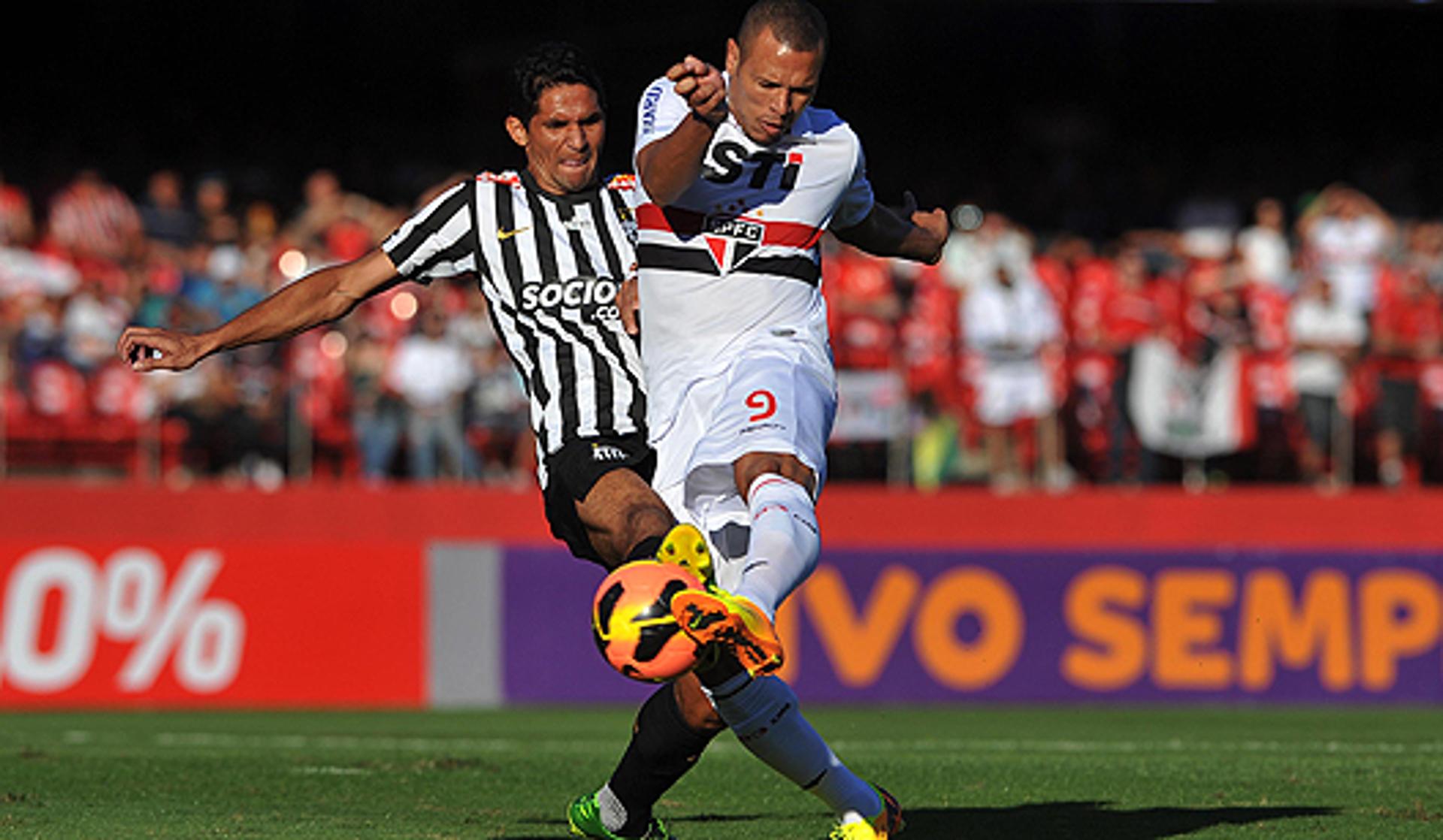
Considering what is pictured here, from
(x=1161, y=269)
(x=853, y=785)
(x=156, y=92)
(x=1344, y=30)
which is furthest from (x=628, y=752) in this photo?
(x=1344, y=30)

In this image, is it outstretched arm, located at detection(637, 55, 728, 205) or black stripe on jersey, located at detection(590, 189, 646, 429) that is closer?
outstretched arm, located at detection(637, 55, 728, 205)

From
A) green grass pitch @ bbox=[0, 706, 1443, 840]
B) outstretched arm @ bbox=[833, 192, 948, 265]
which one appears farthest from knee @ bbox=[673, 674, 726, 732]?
outstretched arm @ bbox=[833, 192, 948, 265]

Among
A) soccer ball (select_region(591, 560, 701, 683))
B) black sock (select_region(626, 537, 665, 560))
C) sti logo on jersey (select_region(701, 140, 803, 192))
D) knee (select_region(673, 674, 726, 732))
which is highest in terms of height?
sti logo on jersey (select_region(701, 140, 803, 192))

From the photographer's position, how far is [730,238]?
247 inches

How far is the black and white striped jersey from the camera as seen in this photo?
6.93 metres

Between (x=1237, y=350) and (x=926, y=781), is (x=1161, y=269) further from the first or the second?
(x=926, y=781)

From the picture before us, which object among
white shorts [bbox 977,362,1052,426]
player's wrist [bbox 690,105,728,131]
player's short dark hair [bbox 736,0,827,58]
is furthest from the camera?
white shorts [bbox 977,362,1052,426]

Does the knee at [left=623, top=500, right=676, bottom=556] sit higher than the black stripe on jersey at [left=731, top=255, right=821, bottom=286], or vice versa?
the black stripe on jersey at [left=731, top=255, right=821, bottom=286]

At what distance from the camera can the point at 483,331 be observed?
15.6 m

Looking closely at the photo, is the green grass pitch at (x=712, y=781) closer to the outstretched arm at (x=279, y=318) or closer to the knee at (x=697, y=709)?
the knee at (x=697, y=709)

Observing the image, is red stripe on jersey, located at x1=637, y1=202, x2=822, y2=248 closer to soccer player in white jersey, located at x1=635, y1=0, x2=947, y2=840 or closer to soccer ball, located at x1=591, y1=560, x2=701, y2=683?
soccer player in white jersey, located at x1=635, y1=0, x2=947, y2=840

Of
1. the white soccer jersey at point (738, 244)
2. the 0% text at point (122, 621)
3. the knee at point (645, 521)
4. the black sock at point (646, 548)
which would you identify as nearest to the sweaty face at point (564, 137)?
the white soccer jersey at point (738, 244)

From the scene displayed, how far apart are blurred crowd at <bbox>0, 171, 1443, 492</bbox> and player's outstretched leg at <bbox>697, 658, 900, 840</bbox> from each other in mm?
9302

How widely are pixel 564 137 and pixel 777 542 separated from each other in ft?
6.53
